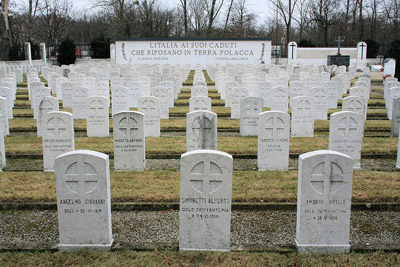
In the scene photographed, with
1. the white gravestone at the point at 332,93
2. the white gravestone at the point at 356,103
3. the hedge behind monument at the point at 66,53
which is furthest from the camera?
the hedge behind monument at the point at 66,53

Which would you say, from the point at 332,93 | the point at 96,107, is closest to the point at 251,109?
the point at 96,107

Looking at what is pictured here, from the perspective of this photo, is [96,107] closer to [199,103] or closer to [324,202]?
[199,103]

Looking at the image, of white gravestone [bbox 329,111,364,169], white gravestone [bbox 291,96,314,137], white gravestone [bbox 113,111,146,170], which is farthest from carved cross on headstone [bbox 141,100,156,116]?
white gravestone [bbox 329,111,364,169]

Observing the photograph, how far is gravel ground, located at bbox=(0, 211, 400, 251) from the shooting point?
18.8 feet

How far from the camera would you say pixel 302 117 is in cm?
1212

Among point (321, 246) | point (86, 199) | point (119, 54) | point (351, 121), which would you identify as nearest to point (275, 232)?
point (321, 246)

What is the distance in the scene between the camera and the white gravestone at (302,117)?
11.9 meters

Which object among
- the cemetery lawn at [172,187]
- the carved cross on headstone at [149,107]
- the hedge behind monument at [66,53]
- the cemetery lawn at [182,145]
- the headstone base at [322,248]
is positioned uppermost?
the hedge behind monument at [66,53]

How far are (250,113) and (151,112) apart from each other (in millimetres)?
2915

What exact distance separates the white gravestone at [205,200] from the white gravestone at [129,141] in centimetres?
385

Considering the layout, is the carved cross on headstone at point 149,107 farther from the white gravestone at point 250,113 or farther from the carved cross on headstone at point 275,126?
the carved cross on headstone at point 275,126

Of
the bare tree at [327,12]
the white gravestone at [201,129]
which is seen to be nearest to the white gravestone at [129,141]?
the white gravestone at [201,129]

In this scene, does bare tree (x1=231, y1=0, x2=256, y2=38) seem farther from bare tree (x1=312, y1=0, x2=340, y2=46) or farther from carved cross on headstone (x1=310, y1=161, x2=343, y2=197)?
carved cross on headstone (x1=310, y1=161, x2=343, y2=197)

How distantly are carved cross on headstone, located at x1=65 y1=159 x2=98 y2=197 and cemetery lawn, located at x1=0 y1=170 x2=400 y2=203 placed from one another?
1825mm
